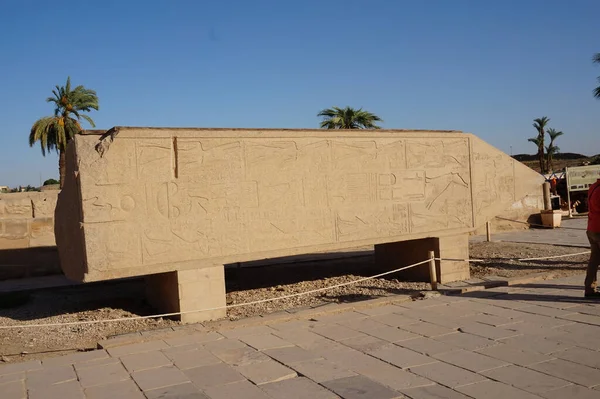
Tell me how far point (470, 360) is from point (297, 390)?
5.25 feet

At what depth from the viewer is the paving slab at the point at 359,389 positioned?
13.2 feet

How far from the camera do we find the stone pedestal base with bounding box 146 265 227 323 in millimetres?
6617

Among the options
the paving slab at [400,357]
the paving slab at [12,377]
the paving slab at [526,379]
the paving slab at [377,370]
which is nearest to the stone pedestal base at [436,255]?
the paving slab at [400,357]

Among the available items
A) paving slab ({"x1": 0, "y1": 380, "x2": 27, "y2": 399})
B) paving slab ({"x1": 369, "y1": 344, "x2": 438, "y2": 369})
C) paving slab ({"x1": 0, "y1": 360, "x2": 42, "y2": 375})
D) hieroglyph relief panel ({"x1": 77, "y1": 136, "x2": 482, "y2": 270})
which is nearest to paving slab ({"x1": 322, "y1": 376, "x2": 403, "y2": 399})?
paving slab ({"x1": 369, "y1": 344, "x2": 438, "y2": 369})

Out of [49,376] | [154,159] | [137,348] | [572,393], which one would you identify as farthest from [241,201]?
[572,393]

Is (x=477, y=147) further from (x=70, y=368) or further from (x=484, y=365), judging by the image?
(x=70, y=368)

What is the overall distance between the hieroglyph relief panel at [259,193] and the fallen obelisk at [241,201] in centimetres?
1

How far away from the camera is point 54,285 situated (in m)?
9.41

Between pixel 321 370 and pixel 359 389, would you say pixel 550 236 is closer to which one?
pixel 321 370

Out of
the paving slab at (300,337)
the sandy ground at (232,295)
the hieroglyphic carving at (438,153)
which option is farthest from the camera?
the hieroglyphic carving at (438,153)

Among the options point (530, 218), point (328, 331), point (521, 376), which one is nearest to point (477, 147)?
point (328, 331)

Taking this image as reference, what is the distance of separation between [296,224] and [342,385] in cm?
332

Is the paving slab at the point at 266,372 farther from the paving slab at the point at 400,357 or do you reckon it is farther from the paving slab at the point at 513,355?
the paving slab at the point at 513,355

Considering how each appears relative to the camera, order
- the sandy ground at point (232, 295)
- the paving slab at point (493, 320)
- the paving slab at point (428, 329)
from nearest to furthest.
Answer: the paving slab at point (428, 329), the paving slab at point (493, 320), the sandy ground at point (232, 295)
